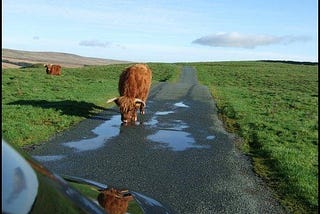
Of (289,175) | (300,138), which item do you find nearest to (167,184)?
(289,175)

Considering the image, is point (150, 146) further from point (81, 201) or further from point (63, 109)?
point (81, 201)

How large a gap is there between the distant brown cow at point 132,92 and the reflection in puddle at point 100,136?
53 centimetres

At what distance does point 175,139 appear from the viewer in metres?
13.0

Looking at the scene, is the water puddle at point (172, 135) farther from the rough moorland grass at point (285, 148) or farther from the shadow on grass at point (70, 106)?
the shadow on grass at point (70, 106)

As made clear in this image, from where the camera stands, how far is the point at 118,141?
12.2 metres

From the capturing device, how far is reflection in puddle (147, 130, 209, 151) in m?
12.0

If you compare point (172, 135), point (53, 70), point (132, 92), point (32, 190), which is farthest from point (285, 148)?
point (53, 70)

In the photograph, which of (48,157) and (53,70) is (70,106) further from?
(53,70)

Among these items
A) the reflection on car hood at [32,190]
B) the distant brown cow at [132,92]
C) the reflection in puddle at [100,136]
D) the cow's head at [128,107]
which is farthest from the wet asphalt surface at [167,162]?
the reflection on car hood at [32,190]

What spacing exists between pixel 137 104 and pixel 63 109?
351cm

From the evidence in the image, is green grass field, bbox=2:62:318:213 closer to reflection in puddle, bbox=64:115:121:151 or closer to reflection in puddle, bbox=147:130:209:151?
reflection in puddle, bbox=64:115:121:151

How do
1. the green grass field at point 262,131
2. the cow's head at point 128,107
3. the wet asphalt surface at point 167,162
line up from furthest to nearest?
1. the cow's head at point 128,107
2. the green grass field at point 262,131
3. the wet asphalt surface at point 167,162

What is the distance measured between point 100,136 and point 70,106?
6501mm

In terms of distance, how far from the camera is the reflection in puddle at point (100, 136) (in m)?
11.4
